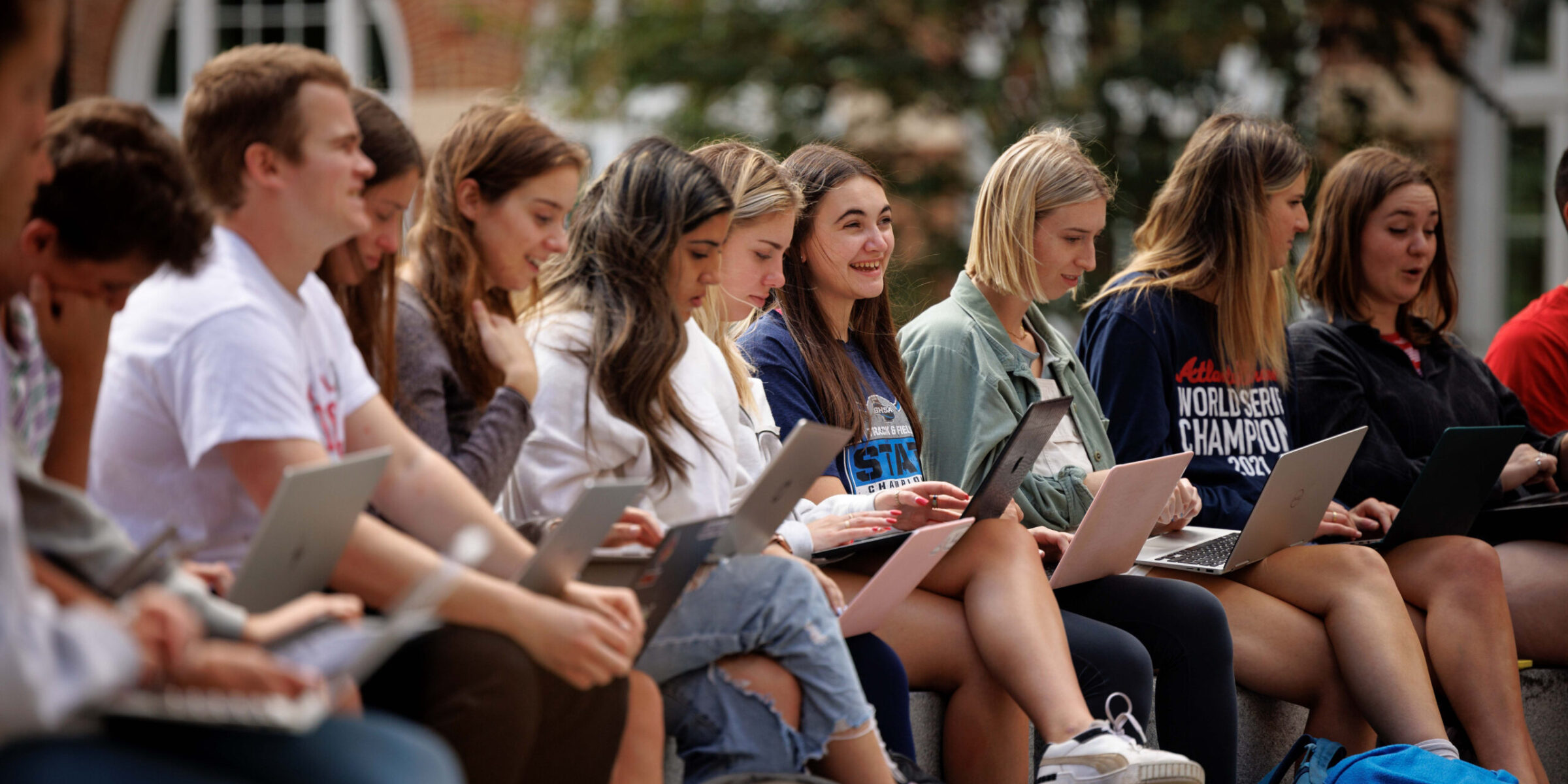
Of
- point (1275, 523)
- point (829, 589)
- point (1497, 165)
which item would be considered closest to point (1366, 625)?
point (1275, 523)

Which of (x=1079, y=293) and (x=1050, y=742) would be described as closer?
(x=1050, y=742)

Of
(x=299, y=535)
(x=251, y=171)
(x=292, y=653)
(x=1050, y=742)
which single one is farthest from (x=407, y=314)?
(x=1050, y=742)

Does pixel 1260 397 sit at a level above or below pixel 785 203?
below

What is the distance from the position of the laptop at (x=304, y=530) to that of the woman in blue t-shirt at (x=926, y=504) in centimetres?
120

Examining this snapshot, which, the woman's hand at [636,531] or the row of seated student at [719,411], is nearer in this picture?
the row of seated student at [719,411]

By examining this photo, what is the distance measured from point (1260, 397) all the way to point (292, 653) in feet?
9.19

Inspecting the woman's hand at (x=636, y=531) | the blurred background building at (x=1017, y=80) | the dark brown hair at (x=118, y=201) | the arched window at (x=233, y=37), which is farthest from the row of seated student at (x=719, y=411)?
the arched window at (x=233, y=37)

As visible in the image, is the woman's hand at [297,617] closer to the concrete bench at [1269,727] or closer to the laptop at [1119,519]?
the concrete bench at [1269,727]

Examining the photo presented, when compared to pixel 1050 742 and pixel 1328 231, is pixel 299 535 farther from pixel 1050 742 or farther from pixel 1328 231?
pixel 1328 231

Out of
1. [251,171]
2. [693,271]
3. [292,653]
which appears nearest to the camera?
[292,653]

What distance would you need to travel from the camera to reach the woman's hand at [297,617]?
1433 mm

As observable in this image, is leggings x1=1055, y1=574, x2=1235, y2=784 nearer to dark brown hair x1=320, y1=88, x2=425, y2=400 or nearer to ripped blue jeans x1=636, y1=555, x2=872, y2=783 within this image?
ripped blue jeans x1=636, y1=555, x2=872, y2=783

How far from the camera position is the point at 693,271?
8.63 ft

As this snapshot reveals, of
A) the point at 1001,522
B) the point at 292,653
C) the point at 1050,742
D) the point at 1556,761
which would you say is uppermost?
the point at 292,653
